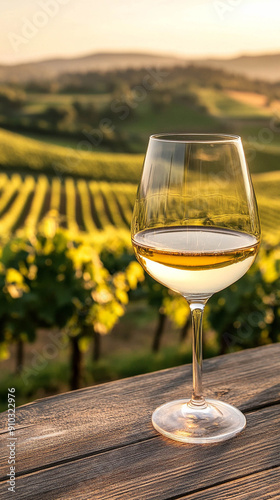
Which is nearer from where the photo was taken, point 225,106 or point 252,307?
point 252,307

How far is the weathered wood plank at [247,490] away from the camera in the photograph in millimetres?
658

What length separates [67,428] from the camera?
0.84 metres

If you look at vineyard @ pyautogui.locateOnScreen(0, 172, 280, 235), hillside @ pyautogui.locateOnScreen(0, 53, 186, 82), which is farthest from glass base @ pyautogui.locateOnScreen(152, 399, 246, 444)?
hillside @ pyautogui.locateOnScreen(0, 53, 186, 82)

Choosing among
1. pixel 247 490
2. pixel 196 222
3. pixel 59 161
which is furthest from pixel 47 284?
pixel 59 161

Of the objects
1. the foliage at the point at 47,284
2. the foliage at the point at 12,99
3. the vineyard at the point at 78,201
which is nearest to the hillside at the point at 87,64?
the foliage at the point at 12,99

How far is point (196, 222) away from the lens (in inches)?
A: 31.8

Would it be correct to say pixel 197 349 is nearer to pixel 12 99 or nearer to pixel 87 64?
pixel 87 64

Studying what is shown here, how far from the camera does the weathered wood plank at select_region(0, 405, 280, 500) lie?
67 cm

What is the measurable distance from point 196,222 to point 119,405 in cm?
36

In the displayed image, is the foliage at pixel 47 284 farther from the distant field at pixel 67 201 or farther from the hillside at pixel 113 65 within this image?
the hillside at pixel 113 65

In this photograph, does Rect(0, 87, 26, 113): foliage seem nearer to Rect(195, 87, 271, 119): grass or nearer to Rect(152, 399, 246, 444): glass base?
Rect(195, 87, 271, 119): grass

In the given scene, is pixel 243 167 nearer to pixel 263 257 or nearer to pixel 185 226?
pixel 185 226

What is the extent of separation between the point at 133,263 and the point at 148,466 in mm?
2660

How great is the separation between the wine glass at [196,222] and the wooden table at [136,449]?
1.7 inches
